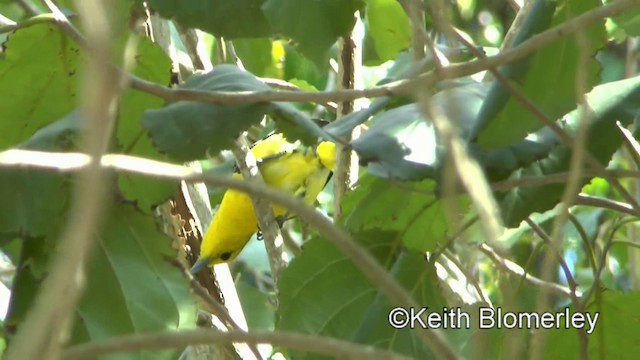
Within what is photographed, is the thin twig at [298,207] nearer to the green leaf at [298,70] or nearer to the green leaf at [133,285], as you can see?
the green leaf at [133,285]

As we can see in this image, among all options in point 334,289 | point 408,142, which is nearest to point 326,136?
point 408,142

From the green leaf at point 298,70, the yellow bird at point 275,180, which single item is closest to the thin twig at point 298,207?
the green leaf at point 298,70

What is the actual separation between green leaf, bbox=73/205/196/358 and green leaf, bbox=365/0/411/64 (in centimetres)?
51

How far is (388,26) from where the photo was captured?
49.6 inches

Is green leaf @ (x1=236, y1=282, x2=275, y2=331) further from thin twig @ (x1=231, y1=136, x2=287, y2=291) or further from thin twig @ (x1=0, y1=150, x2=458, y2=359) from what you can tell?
thin twig @ (x1=0, y1=150, x2=458, y2=359)

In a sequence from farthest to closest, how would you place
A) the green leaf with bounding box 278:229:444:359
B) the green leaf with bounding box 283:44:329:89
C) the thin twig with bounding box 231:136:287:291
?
the green leaf with bounding box 283:44:329:89 → the thin twig with bounding box 231:136:287:291 → the green leaf with bounding box 278:229:444:359

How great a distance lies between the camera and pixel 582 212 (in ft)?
5.90

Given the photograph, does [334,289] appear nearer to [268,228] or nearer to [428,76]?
[268,228]

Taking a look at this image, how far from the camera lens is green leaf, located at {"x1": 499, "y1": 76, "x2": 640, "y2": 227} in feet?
2.55

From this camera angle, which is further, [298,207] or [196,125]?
[196,125]

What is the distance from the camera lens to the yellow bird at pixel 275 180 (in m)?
2.02

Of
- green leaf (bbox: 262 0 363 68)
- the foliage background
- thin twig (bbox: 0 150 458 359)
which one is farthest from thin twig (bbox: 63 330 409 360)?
green leaf (bbox: 262 0 363 68)

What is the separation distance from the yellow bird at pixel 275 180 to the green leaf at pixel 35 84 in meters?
1.04

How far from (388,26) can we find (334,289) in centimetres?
43
